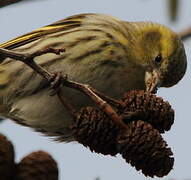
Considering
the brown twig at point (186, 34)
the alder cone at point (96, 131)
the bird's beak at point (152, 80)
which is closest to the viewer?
the alder cone at point (96, 131)

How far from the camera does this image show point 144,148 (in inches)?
86.4

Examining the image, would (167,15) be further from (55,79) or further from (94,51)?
(55,79)

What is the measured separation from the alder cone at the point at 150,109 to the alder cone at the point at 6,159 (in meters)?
0.52

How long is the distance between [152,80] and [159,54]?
36 centimetres

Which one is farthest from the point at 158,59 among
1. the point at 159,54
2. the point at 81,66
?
the point at 81,66

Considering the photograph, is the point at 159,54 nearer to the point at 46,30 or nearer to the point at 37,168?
the point at 46,30

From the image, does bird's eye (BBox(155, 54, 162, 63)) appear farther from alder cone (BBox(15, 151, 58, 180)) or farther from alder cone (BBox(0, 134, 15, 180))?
alder cone (BBox(0, 134, 15, 180))

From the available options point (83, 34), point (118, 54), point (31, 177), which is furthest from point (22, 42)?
point (31, 177)

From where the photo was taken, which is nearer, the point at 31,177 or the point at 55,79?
the point at 55,79

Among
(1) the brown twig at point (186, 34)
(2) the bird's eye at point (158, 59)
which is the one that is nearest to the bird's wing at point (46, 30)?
(2) the bird's eye at point (158, 59)

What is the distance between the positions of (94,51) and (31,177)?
112cm

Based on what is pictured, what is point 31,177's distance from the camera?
8.08ft

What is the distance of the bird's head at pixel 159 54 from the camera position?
3535 millimetres

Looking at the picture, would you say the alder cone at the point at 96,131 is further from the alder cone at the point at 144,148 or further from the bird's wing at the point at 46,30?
the bird's wing at the point at 46,30
